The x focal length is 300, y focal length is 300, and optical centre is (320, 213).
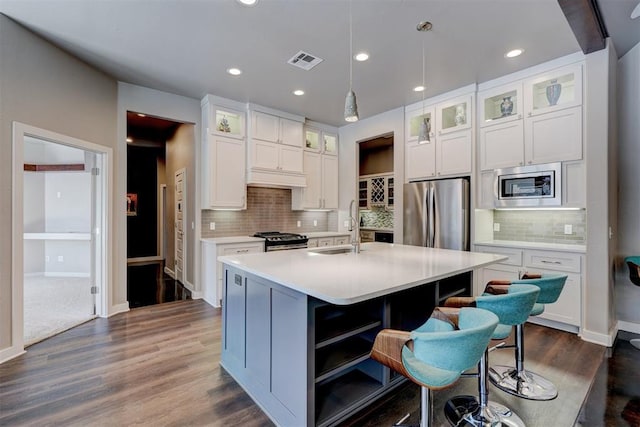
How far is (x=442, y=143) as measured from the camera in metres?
4.35

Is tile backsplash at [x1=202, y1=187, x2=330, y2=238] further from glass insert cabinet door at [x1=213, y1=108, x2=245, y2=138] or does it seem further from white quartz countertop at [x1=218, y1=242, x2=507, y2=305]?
white quartz countertop at [x1=218, y1=242, x2=507, y2=305]

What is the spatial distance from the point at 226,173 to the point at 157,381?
293 centimetres

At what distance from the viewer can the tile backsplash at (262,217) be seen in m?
4.83

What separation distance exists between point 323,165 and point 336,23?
3.24 m

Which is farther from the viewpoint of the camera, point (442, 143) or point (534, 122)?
point (442, 143)

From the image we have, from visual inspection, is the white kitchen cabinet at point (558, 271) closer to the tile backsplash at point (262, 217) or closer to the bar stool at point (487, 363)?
the bar stool at point (487, 363)

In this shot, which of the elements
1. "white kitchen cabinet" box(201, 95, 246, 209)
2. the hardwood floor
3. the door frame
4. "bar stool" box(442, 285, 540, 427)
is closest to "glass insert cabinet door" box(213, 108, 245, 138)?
"white kitchen cabinet" box(201, 95, 246, 209)

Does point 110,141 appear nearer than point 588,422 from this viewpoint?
No

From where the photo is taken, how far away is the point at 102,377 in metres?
2.40

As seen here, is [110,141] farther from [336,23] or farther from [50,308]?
[336,23]

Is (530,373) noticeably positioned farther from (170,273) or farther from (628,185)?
(170,273)

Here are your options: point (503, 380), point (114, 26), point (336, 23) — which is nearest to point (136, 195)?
point (114, 26)

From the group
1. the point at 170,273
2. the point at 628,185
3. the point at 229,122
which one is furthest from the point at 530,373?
the point at 170,273

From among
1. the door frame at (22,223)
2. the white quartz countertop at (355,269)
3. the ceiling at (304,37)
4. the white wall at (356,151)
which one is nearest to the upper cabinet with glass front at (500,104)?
the ceiling at (304,37)
